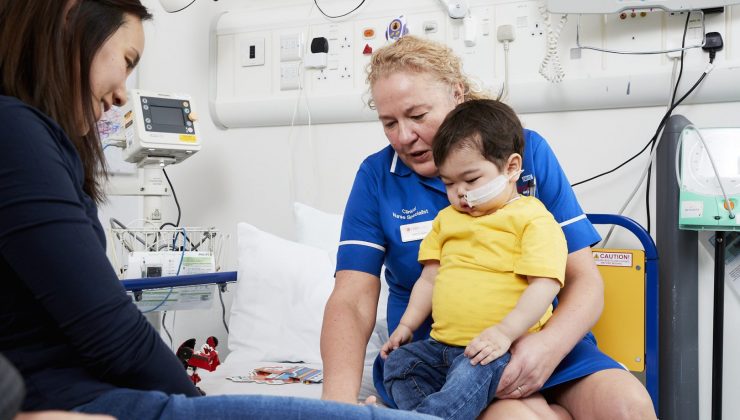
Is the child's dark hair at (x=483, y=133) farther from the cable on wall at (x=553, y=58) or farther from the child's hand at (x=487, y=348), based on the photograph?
the cable on wall at (x=553, y=58)

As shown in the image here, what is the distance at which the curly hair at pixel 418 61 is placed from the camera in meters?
1.69

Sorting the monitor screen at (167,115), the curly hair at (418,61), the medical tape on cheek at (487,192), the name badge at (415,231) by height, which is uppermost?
the curly hair at (418,61)

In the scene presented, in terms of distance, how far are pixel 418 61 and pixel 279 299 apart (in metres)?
1.01

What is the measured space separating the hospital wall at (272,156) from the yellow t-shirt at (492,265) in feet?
3.56

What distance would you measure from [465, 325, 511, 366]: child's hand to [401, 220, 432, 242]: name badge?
411mm

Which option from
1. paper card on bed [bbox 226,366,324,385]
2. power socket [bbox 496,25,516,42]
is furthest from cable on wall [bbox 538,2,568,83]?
paper card on bed [bbox 226,366,324,385]

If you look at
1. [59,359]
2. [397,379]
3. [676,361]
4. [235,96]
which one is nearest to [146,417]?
[59,359]

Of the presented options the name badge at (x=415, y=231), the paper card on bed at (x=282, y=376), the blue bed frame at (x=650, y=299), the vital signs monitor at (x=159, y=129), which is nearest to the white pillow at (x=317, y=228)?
the vital signs monitor at (x=159, y=129)

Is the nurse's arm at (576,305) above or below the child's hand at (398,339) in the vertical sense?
above

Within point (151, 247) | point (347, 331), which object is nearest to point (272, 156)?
point (151, 247)

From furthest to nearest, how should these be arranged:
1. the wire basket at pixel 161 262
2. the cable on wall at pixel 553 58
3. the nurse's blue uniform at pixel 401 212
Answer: the cable on wall at pixel 553 58, the wire basket at pixel 161 262, the nurse's blue uniform at pixel 401 212

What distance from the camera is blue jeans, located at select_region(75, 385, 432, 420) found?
34.9 inches

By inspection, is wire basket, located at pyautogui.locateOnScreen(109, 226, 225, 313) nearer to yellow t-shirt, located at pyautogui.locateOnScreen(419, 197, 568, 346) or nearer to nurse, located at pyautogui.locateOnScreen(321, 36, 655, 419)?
nurse, located at pyautogui.locateOnScreen(321, 36, 655, 419)

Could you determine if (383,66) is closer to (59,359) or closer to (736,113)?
(59,359)
